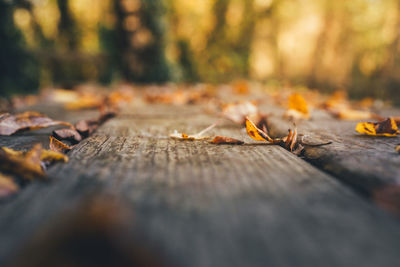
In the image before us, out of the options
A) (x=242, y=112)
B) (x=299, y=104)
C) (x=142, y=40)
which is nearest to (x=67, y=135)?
(x=242, y=112)

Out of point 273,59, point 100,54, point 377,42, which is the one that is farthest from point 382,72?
point 100,54

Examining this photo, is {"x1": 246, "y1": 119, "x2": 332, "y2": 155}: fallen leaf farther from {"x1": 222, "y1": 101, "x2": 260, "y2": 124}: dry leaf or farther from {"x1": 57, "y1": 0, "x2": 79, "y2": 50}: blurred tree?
{"x1": 57, "y1": 0, "x2": 79, "y2": 50}: blurred tree

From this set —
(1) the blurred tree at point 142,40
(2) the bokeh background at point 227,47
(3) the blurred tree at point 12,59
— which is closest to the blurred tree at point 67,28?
(2) the bokeh background at point 227,47

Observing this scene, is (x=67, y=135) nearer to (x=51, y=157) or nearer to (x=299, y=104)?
(x=51, y=157)

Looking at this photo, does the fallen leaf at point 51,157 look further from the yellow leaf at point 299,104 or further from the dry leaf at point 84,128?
the yellow leaf at point 299,104

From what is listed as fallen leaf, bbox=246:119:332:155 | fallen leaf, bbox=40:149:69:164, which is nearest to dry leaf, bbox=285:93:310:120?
fallen leaf, bbox=246:119:332:155
